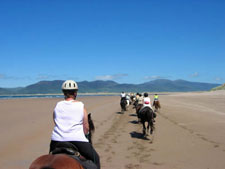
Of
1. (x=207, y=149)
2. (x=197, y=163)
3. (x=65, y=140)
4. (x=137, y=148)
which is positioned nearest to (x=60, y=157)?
(x=65, y=140)

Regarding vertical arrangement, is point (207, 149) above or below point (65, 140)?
below

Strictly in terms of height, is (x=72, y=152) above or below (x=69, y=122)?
below

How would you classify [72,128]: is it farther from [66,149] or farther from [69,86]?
[69,86]

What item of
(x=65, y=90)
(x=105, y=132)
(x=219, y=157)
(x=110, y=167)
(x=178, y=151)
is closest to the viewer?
(x=65, y=90)

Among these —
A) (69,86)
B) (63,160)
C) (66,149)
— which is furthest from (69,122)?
(63,160)

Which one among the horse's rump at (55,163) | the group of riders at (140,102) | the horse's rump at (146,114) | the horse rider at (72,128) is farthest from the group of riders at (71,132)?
the group of riders at (140,102)

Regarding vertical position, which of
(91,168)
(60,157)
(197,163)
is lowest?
(197,163)

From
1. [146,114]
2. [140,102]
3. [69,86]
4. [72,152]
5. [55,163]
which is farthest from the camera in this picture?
[140,102]

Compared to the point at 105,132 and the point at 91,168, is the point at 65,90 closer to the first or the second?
the point at 91,168

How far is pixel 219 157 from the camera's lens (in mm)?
7160

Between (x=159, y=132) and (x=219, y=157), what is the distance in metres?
4.56

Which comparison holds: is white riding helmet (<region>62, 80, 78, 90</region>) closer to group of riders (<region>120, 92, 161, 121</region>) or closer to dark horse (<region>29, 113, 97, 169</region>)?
dark horse (<region>29, 113, 97, 169</region>)

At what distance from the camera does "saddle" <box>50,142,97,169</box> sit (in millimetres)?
3275

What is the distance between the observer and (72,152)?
3268mm
